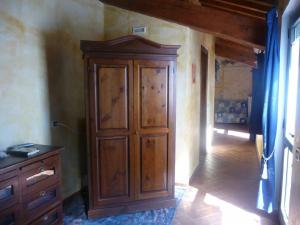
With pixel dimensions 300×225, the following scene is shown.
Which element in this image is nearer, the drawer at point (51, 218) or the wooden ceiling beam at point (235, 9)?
the drawer at point (51, 218)

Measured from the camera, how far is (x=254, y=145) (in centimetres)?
630

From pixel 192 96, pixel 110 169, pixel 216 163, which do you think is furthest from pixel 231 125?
pixel 110 169

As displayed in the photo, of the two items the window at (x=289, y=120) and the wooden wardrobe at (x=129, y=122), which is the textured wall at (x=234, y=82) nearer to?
the window at (x=289, y=120)

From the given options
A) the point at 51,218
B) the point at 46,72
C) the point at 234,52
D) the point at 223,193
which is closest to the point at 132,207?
the point at 51,218

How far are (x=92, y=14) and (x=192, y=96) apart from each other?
180cm

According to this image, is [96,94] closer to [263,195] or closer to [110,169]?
[110,169]

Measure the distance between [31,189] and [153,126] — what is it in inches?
52.1

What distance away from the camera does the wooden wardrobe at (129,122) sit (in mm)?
2609

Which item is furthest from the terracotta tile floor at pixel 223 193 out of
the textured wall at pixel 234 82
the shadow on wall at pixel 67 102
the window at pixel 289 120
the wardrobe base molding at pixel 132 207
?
the textured wall at pixel 234 82

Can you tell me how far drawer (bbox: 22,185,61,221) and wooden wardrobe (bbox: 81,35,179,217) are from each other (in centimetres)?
46

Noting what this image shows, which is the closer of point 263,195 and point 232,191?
point 263,195

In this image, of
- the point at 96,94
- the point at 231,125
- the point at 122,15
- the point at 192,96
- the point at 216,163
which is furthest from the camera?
the point at 231,125

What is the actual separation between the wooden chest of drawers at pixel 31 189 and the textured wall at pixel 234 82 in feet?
28.9

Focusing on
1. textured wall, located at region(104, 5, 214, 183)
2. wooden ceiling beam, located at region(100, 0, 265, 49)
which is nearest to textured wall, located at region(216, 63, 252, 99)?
textured wall, located at region(104, 5, 214, 183)
